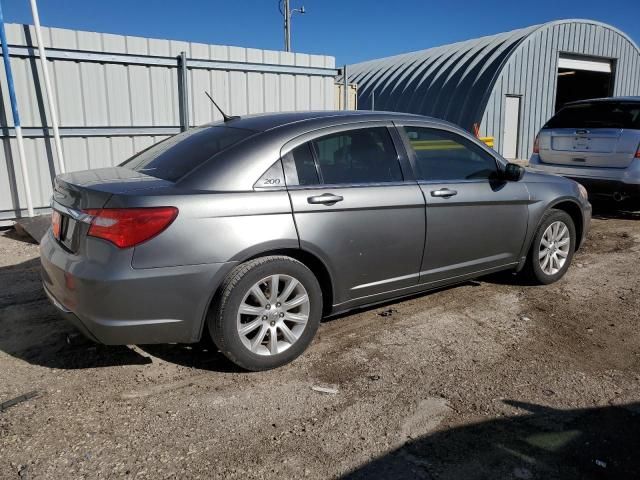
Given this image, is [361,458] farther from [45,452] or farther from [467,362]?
[45,452]

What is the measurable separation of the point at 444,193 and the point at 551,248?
5.43 feet

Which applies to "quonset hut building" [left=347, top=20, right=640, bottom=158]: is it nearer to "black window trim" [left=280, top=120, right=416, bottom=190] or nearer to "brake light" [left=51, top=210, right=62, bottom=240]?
"black window trim" [left=280, top=120, right=416, bottom=190]

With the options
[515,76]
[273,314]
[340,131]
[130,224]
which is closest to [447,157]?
[340,131]

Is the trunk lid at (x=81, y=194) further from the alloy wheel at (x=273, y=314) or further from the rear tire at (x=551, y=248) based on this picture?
the rear tire at (x=551, y=248)

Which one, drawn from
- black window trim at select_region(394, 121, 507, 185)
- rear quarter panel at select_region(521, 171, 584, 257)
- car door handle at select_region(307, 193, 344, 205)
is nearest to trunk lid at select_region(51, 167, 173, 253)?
car door handle at select_region(307, 193, 344, 205)

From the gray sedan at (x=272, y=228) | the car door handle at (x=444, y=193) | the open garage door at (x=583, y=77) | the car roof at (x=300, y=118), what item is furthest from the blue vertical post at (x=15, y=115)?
the open garage door at (x=583, y=77)

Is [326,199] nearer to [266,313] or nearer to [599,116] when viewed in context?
[266,313]

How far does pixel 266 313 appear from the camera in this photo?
11.2ft

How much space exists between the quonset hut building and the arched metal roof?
0.11ft

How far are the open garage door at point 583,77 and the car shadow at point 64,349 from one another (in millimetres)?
18742

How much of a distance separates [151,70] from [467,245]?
5.71 meters

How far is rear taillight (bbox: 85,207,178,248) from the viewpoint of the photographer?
A: 2961mm

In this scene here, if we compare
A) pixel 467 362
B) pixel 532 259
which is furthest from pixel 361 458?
pixel 532 259

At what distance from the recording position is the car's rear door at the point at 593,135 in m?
7.59
